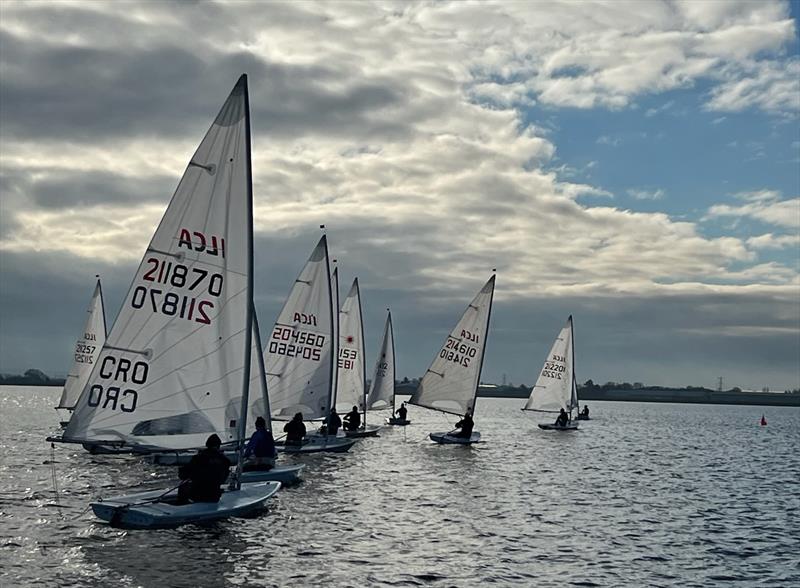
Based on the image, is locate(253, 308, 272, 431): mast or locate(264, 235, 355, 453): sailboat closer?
locate(253, 308, 272, 431): mast

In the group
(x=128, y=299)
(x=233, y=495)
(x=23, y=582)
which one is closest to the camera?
(x=23, y=582)

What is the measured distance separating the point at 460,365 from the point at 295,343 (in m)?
13.2

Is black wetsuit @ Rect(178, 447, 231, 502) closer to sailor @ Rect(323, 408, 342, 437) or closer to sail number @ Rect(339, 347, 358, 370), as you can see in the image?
sailor @ Rect(323, 408, 342, 437)

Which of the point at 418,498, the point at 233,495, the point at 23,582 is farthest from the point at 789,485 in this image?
the point at 23,582

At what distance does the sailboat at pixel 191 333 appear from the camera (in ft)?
67.3

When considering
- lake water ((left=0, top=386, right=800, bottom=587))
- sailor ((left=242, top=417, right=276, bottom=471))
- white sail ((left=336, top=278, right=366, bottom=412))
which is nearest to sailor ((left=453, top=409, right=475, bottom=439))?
lake water ((left=0, top=386, right=800, bottom=587))

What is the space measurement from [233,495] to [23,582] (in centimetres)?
689

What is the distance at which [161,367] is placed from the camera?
2114cm

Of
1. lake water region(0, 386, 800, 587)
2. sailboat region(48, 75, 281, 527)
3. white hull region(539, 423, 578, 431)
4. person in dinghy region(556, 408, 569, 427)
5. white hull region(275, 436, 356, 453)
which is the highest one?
sailboat region(48, 75, 281, 527)

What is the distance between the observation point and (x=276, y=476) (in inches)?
1129

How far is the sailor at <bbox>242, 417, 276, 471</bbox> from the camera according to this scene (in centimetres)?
2820

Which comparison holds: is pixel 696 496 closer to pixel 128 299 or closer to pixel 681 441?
pixel 128 299

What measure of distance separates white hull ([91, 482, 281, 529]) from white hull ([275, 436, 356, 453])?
15.8 metres

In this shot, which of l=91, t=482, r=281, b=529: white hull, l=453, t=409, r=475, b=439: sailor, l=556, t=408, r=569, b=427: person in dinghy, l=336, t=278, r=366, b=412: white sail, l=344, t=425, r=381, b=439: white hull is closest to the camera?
l=91, t=482, r=281, b=529: white hull
